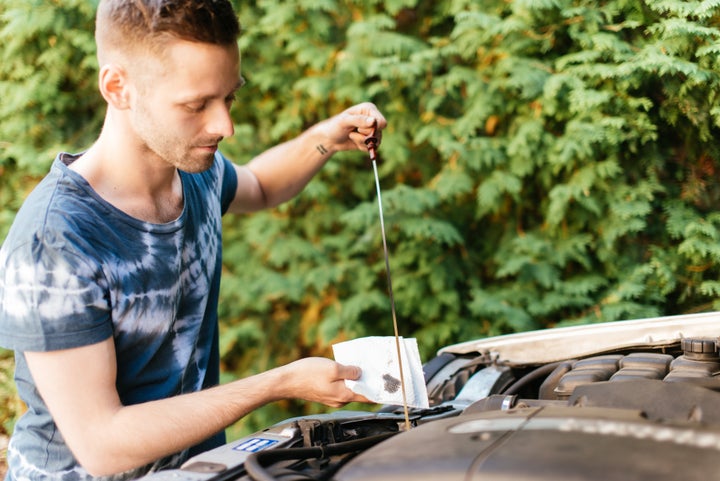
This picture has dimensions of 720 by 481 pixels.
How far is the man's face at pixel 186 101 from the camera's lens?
1685mm

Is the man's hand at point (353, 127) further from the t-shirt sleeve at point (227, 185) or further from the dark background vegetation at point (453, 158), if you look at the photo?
the dark background vegetation at point (453, 158)

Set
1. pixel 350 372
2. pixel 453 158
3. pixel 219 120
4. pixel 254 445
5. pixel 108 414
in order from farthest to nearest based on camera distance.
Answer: pixel 453 158 < pixel 219 120 < pixel 350 372 < pixel 108 414 < pixel 254 445

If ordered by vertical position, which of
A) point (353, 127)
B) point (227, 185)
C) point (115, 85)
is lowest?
point (227, 185)

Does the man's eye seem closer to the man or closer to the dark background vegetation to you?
the man

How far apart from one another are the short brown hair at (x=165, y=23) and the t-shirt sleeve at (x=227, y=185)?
0.65 m

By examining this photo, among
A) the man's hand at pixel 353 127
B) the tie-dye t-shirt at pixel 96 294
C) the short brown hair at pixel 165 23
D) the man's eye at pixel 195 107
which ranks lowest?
the tie-dye t-shirt at pixel 96 294

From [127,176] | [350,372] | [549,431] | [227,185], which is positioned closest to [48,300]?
[127,176]

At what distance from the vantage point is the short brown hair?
5.50 ft

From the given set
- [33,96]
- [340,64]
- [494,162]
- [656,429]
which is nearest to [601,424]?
[656,429]

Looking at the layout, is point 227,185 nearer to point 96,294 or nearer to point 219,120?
point 219,120

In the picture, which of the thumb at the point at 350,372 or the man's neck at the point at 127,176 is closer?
the thumb at the point at 350,372

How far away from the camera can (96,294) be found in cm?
158

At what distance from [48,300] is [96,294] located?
0.10m

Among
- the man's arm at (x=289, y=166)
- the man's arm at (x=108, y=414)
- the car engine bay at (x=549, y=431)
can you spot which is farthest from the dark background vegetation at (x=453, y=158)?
the man's arm at (x=108, y=414)
